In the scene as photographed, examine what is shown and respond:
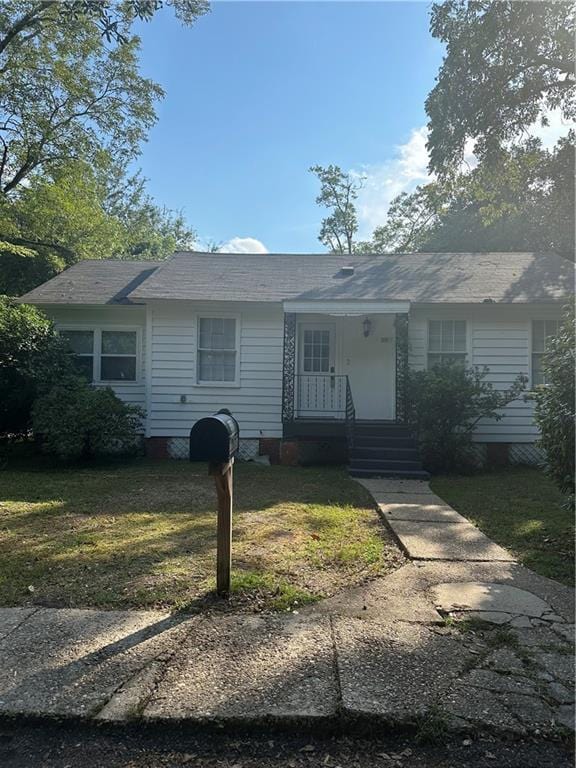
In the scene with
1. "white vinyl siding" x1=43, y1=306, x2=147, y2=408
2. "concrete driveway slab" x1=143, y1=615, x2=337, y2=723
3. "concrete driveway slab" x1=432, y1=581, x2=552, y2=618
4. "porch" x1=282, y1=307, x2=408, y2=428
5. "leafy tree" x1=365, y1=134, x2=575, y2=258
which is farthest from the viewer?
"leafy tree" x1=365, y1=134, x2=575, y2=258

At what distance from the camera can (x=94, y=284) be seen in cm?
1188

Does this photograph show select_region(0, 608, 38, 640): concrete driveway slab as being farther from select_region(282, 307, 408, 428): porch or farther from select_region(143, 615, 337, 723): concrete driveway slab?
select_region(282, 307, 408, 428): porch

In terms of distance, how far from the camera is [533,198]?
22500 millimetres

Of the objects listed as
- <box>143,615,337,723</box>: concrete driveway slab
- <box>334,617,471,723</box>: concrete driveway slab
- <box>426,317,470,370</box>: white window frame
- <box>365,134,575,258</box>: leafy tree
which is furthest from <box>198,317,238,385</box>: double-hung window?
<box>365,134,575,258</box>: leafy tree

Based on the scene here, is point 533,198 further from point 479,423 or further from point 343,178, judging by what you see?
point 479,423

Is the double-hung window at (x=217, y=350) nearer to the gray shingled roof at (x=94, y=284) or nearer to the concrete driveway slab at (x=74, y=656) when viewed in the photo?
the gray shingled roof at (x=94, y=284)

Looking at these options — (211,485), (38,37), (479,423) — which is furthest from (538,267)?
(38,37)

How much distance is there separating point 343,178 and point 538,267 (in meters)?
21.9

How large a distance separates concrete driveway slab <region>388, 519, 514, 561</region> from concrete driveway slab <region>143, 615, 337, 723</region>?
5.99 ft

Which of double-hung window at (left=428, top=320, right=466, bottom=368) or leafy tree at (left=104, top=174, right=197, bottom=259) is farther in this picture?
leafy tree at (left=104, top=174, right=197, bottom=259)

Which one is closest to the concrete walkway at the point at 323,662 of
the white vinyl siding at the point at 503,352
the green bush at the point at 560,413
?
the green bush at the point at 560,413

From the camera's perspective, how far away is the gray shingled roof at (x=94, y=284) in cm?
1090

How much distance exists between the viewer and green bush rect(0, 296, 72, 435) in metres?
9.57

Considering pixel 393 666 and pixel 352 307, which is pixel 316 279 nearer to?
pixel 352 307
